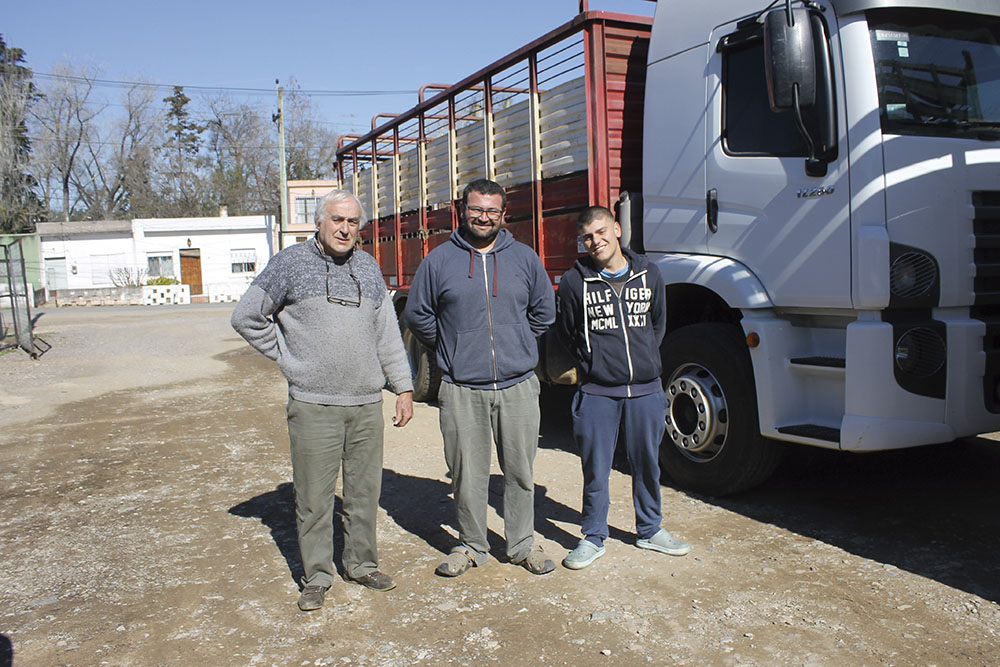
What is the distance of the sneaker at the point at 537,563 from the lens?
164 inches

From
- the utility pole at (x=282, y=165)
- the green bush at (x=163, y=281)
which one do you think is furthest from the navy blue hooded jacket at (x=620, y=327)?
the green bush at (x=163, y=281)

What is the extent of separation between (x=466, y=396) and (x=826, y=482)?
110 inches

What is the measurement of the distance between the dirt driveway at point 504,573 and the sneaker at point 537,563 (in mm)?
45

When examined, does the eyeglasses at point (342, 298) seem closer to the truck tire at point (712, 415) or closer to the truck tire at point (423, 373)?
the truck tire at point (712, 415)

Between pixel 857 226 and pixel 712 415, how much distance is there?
140cm

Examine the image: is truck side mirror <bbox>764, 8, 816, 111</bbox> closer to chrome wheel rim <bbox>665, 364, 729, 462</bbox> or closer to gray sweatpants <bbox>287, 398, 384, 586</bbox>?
chrome wheel rim <bbox>665, 364, 729, 462</bbox>

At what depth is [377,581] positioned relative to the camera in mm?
4043

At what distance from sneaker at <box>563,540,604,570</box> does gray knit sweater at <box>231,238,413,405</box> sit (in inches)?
50.0

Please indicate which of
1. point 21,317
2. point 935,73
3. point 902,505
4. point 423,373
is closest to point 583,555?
point 902,505

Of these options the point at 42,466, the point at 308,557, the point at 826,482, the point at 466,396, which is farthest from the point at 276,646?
the point at 42,466

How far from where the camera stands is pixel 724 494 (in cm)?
511

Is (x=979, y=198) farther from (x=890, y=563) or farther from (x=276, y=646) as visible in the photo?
(x=276, y=646)

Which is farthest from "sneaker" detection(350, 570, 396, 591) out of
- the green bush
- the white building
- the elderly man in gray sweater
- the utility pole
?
the white building

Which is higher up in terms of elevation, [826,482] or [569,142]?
[569,142]
